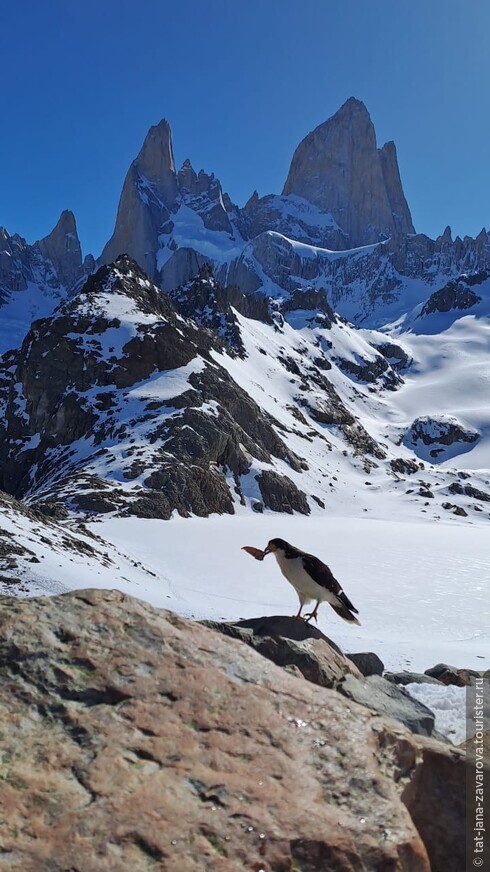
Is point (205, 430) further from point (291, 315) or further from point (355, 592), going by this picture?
point (291, 315)

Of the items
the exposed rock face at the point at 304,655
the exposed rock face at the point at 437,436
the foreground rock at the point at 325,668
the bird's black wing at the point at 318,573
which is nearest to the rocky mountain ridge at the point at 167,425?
the exposed rock face at the point at 437,436

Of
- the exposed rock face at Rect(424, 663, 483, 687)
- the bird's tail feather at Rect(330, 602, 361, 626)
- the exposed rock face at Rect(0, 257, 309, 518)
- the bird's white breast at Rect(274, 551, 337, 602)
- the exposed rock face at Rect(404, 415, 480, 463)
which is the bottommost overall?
the exposed rock face at Rect(424, 663, 483, 687)

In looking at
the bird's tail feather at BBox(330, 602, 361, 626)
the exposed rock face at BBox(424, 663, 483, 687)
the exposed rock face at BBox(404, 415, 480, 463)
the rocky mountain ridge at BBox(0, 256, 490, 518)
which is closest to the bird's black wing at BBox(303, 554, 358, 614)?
the bird's tail feather at BBox(330, 602, 361, 626)

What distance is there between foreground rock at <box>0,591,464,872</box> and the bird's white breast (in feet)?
11.9

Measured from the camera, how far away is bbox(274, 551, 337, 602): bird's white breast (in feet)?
27.6

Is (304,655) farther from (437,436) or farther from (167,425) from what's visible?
(437,436)

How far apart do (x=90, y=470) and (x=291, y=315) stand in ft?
398

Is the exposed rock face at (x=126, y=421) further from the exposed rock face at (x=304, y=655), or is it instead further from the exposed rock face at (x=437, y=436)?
the exposed rock face at (x=437, y=436)

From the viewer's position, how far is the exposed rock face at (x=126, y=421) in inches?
1809

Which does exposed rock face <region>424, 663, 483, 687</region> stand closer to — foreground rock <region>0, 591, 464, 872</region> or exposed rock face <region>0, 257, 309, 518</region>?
foreground rock <region>0, 591, 464, 872</region>

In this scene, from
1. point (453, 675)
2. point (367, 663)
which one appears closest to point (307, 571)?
point (367, 663)

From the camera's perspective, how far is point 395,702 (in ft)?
24.4

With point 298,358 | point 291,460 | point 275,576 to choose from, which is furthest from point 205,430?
point 298,358

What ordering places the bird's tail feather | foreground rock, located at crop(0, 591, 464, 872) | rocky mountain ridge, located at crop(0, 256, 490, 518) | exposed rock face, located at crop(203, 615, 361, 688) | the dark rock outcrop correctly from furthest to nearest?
rocky mountain ridge, located at crop(0, 256, 490, 518)
the dark rock outcrop
the bird's tail feather
exposed rock face, located at crop(203, 615, 361, 688)
foreground rock, located at crop(0, 591, 464, 872)
